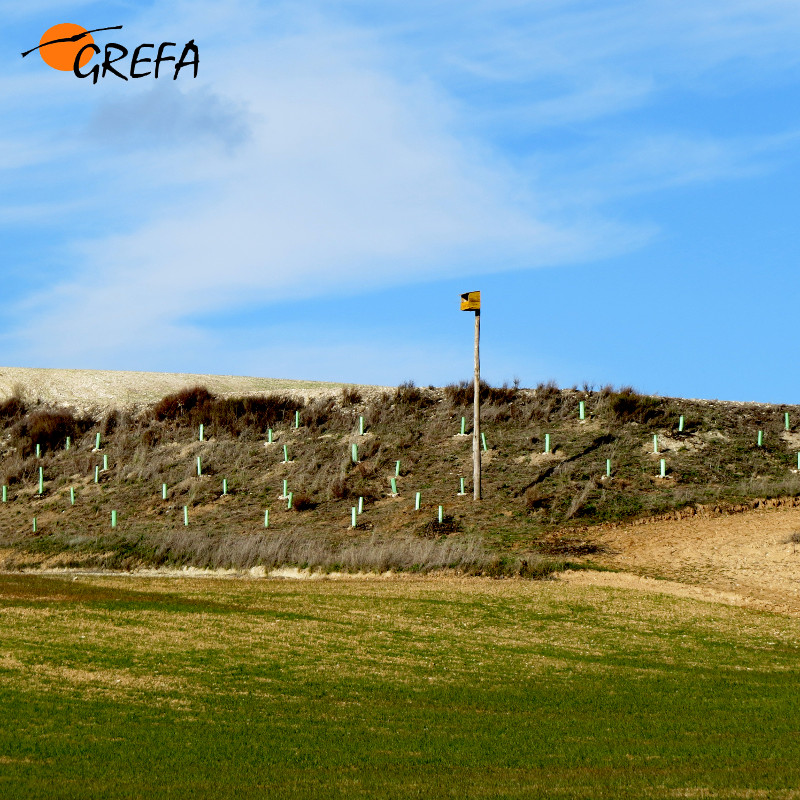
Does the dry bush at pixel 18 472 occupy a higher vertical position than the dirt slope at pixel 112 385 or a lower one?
lower

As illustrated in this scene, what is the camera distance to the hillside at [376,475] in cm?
3478

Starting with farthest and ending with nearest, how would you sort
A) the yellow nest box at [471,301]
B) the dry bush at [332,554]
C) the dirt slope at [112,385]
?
the dirt slope at [112,385]
the yellow nest box at [471,301]
the dry bush at [332,554]

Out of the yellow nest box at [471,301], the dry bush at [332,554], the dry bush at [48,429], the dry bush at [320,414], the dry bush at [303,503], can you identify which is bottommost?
the dry bush at [332,554]

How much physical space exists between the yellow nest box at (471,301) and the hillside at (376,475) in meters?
6.58

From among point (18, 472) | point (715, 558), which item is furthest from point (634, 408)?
point (18, 472)

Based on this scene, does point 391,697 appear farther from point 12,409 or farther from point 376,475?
point 12,409

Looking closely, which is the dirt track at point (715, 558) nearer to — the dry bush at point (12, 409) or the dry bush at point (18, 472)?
the dry bush at point (18, 472)

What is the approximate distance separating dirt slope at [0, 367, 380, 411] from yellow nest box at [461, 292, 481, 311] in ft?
60.1

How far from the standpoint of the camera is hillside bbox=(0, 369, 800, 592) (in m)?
34.8

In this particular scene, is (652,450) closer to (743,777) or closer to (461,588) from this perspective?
(461,588)

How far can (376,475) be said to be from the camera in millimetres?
43281

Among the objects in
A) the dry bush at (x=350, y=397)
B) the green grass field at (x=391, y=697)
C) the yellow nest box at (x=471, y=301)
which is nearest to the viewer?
the green grass field at (x=391, y=697)

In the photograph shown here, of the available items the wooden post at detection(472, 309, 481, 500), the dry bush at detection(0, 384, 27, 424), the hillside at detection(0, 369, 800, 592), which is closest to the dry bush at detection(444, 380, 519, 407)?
the hillside at detection(0, 369, 800, 592)

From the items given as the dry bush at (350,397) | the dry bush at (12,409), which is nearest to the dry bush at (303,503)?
the dry bush at (350,397)
